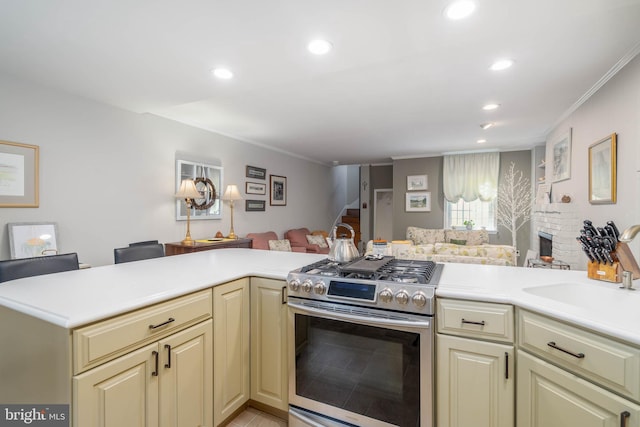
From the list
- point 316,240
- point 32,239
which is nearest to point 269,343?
point 32,239

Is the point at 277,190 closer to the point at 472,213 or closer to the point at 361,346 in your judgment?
the point at 472,213

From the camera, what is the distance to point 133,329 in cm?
124

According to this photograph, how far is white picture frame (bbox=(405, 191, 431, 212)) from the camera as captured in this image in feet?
23.0

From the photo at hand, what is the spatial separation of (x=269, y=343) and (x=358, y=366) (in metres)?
0.56

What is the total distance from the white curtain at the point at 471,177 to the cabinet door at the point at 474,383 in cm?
582

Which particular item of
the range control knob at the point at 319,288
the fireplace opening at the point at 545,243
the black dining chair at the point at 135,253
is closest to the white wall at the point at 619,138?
the fireplace opening at the point at 545,243

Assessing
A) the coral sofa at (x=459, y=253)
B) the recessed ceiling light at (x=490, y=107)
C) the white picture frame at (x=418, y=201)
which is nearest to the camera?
the recessed ceiling light at (x=490, y=107)

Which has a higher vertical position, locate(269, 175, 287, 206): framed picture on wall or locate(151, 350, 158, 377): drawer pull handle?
locate(269, 175, 287, 206): framed picture on wall

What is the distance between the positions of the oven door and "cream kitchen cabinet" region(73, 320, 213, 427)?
1.53ft

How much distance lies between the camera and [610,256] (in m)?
1.57

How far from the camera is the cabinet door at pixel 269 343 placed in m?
1.78

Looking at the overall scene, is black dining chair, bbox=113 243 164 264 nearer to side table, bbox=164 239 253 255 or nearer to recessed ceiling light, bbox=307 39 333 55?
side table, bbox=164 239 253 255

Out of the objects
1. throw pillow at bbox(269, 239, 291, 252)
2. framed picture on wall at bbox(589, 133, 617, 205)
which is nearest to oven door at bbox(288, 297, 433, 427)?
framed picture on wall at bbox(589, 133, 617, 205)

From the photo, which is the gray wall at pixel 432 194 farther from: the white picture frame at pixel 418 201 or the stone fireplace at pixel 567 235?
the stone fireplace at pixel 567 235
